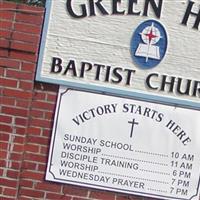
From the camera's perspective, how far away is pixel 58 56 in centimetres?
494

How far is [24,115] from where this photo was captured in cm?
496

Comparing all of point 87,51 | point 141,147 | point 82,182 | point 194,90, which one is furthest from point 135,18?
point 82,182

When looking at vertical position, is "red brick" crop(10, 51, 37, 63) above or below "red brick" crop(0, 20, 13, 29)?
below

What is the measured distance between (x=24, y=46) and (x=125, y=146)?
1.25m

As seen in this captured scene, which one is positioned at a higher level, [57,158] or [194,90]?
[194,90]

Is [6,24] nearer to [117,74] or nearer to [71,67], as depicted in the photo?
[71,67]

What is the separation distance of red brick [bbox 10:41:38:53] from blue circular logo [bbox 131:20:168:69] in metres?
0.87

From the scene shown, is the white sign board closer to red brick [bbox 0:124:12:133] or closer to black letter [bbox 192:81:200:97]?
black letter [bbox 192:81:200:97]

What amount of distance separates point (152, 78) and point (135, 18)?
0.55 m

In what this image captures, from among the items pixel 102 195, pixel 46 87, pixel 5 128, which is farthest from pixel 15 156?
pixel 102 195

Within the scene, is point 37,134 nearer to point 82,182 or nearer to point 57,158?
point 57,158

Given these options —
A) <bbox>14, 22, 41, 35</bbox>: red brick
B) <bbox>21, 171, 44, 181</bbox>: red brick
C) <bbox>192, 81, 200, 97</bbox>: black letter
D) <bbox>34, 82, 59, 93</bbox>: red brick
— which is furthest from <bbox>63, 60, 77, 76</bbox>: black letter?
<bbox>192, 81, 200, 97</bbox>: black letter

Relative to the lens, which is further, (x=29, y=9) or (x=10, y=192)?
(x=10, y=192)

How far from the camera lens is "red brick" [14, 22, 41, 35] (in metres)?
4.89
